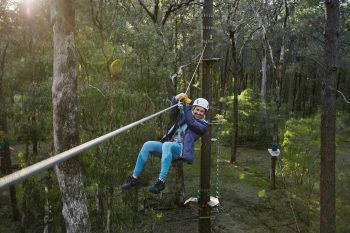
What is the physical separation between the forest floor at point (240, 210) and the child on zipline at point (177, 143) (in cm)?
790

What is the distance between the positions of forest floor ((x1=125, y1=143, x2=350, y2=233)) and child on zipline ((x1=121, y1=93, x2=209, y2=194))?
7.90 metres

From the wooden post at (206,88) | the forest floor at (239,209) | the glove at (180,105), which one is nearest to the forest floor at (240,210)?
the forest floor at (239,209)

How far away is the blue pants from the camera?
4.93 metres

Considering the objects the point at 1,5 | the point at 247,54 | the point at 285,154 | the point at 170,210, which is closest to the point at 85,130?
the point at 170,210

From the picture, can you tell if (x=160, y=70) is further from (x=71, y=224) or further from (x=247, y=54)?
(x=247, y=54)

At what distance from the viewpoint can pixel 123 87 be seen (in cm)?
1274

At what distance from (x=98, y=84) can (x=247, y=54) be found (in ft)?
101

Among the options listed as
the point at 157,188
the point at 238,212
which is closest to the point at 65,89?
the point at 157,188

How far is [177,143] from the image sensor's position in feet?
17.2

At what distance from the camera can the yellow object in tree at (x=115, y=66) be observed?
41.1ft

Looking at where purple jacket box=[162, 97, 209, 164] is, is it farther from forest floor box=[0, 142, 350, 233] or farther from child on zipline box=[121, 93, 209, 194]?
forest floor box=[0, 142, 350, 233]

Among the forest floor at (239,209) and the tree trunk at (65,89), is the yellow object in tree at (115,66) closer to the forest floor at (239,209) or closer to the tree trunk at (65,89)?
the tree trunk at (65,89)

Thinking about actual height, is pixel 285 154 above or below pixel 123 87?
below

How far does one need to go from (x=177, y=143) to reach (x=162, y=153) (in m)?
0.32
